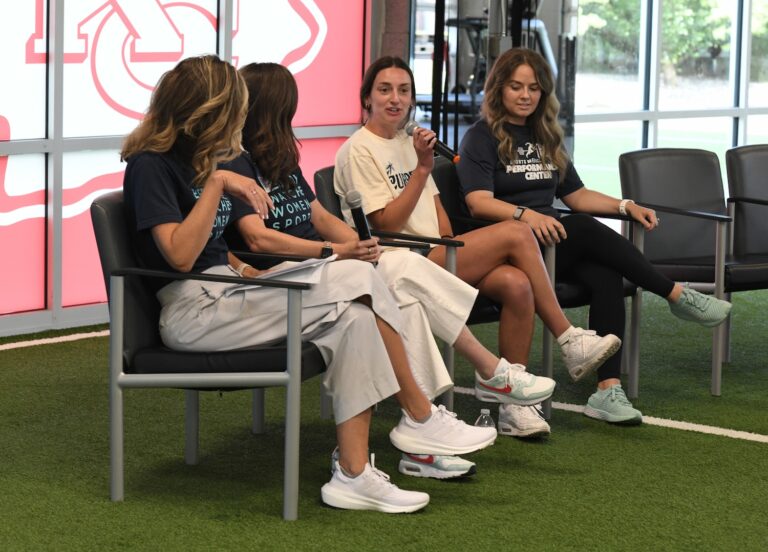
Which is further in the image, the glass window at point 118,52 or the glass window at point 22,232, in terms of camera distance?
the glass window at point 118,52

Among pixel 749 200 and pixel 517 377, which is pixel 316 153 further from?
pixel 517 377

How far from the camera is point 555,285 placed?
435 cm

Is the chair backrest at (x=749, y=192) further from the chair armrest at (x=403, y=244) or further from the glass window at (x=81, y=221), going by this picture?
the glass window at (x=81, y=221)

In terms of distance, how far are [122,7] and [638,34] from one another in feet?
13.9

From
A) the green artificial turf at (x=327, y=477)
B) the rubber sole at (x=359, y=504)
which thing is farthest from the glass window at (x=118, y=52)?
the rubber sole at (x=359, y=504)

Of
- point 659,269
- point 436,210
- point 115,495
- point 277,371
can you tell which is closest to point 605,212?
point 659,269

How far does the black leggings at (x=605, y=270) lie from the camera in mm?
4348

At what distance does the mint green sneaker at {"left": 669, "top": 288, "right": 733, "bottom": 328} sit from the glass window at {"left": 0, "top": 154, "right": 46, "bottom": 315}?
2.84m

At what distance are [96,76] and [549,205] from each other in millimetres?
2352

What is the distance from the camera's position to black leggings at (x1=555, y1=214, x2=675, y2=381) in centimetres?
435

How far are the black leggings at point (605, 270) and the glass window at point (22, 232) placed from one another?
98.4 inches

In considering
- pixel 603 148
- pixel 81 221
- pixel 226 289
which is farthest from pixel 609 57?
pixel 226 289

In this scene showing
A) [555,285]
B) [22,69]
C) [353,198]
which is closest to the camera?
[353,198]

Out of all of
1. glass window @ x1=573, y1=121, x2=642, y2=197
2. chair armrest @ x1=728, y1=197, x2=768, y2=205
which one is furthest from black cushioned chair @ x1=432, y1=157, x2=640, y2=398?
glass window @ x1=573, y1=121, x2=642, y2=197
